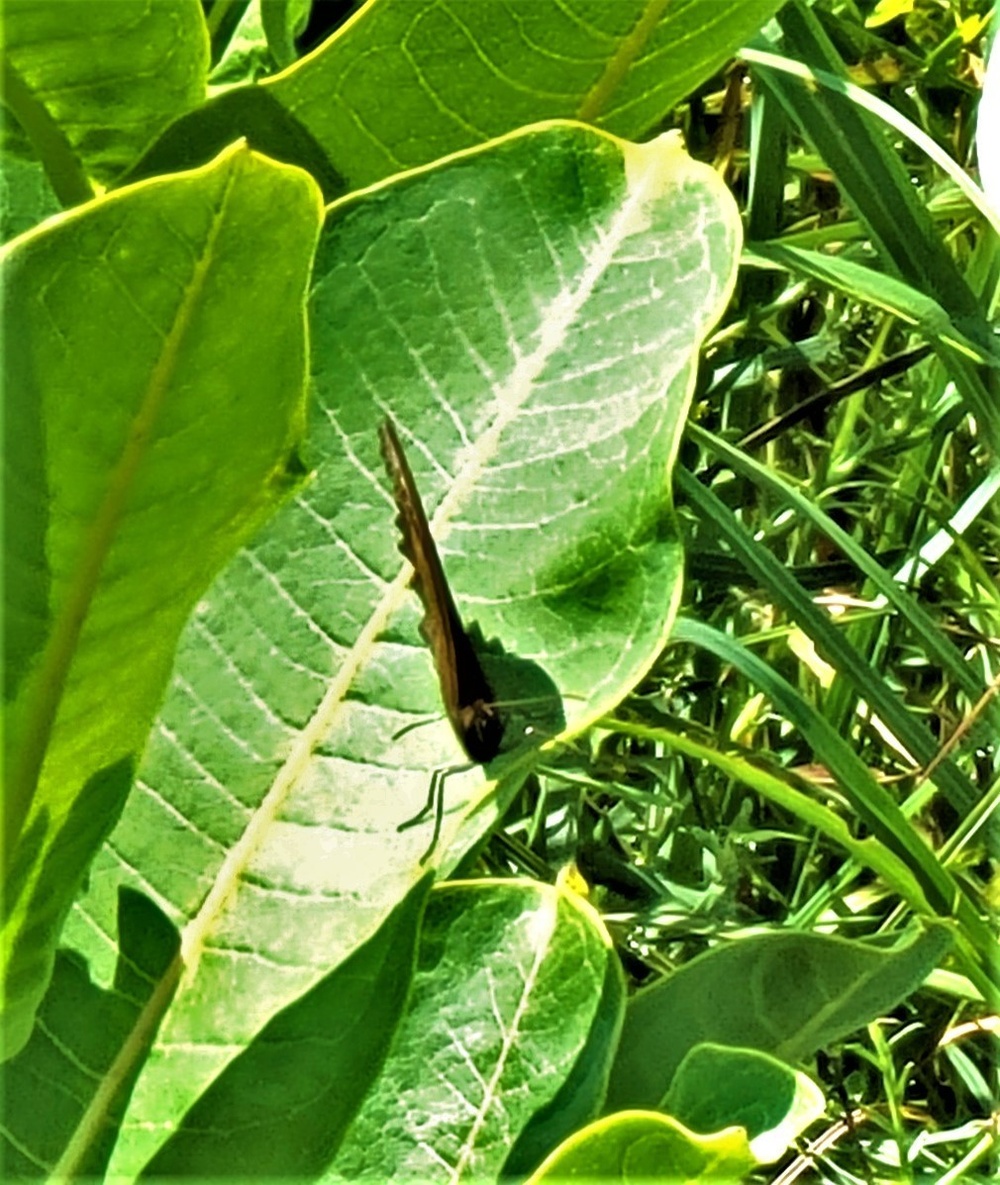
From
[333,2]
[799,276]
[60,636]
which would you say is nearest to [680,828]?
[799,276]

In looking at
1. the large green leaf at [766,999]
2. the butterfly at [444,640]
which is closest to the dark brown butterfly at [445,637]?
the butterfly at [444,640]

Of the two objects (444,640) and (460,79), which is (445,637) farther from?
(460,79)

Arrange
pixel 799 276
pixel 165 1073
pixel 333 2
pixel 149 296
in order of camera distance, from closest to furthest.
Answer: pixel 149 296
pixel 165 1073
pixel 333 2
pixel 799 276

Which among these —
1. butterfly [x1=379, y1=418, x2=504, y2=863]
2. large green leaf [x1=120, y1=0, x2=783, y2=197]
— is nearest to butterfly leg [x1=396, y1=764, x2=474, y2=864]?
butterfly [x1=379, y1=418, x2=504, y2=863]

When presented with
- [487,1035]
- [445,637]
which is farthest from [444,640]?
[487,1035]

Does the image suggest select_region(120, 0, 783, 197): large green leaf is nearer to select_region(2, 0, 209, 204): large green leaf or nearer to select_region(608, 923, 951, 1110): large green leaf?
select_region(2, 0, 209, 204): large green leaf

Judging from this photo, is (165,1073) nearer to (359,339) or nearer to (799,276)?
(359,339)
